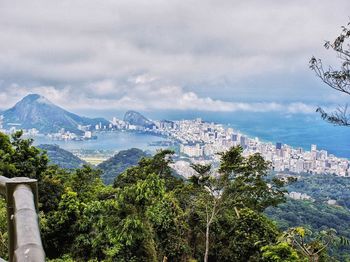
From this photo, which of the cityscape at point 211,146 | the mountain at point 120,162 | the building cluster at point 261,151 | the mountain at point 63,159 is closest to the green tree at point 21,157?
the cityscape at point 211,146

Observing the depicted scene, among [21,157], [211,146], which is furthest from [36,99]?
[21,157]

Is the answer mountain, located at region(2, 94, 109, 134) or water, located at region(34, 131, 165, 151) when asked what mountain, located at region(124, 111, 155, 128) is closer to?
water, located at region(34, 131, 165, 151)

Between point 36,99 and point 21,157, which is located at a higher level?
point 36,99

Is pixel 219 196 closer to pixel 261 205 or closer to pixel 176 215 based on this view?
pixel 176 215

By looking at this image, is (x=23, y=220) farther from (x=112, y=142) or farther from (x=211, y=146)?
(x=112, y=142)

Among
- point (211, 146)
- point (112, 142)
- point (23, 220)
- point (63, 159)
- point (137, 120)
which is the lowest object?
point (63, 159)

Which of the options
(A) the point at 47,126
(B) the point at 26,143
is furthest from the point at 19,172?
(A) the point at 47,126

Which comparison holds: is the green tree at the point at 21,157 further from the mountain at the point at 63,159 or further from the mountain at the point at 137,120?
the mountain at the point at 137,120
